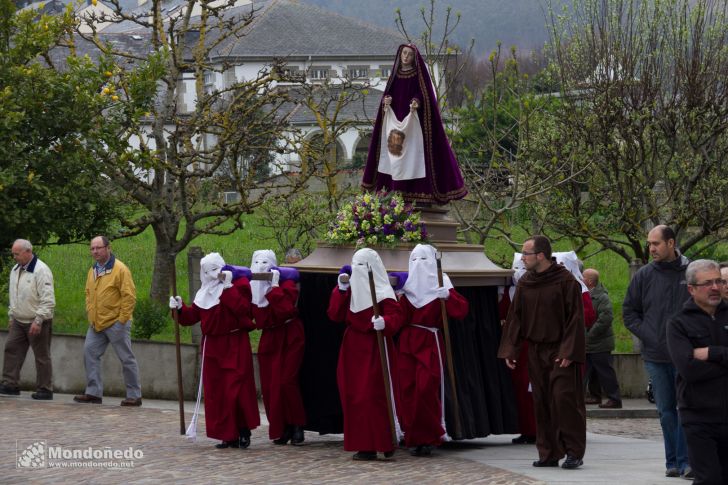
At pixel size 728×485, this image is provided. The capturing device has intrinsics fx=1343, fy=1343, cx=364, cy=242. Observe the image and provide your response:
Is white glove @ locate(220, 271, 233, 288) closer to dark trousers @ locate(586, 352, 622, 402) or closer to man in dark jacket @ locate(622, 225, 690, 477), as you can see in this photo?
man in dark jacket @ locate(622, 225, 690, 477)

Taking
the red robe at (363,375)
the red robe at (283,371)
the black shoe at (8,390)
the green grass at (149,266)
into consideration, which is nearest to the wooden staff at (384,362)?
the red robe at (363,375)

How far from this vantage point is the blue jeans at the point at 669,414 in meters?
11.0

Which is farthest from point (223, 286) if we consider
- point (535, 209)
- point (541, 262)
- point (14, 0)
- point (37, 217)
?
point (535, 209)

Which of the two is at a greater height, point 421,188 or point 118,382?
point 421,188

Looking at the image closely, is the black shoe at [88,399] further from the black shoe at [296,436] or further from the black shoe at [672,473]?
the black shoe at [672,473]

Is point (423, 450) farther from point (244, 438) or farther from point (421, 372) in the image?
point (244, 438)

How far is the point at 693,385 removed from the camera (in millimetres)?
9117

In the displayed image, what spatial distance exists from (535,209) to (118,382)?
9357mm

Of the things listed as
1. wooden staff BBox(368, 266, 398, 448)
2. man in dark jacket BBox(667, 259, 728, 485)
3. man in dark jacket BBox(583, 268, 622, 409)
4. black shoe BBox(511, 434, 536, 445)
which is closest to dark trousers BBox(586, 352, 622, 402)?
man in dark jacket BBox(583, 268, 622, 409)

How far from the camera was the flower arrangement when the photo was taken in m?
13.6

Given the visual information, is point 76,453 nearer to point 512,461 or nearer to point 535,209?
point 512,461

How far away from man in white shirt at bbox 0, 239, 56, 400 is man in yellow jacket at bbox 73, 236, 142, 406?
61 cm

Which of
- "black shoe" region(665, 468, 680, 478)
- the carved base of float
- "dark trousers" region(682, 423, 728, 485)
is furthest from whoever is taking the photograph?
the carved base of float

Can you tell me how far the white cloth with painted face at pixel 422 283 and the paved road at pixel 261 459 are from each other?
4.87ft
